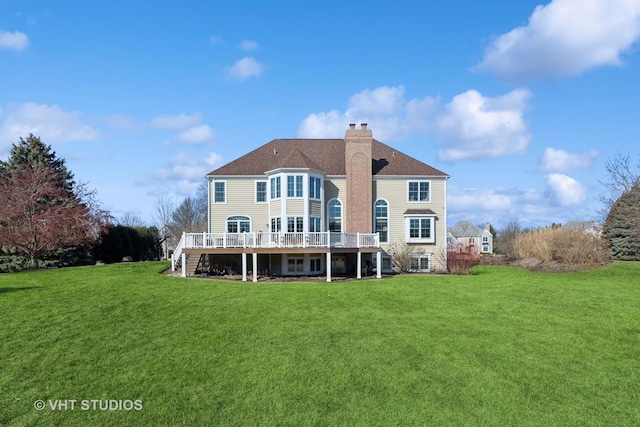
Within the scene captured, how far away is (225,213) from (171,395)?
18009 millimetres

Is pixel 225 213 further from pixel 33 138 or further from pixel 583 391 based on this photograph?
pixel 583 391

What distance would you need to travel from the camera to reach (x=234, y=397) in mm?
9117

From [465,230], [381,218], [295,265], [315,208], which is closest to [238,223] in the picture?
[295,265]

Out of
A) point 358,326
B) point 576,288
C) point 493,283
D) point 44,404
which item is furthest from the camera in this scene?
point 493,283

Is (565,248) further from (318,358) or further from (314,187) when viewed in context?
(318,358)

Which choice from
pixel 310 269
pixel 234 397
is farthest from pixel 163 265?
pixel 234 397

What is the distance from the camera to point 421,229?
2762 cm

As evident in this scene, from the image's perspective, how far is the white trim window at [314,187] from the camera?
83.0ft

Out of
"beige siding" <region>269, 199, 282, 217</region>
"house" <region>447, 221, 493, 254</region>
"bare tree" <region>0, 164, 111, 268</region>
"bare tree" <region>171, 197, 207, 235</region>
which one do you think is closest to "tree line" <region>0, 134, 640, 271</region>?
"bare tree" <region>0, 164, 111, 268</region>

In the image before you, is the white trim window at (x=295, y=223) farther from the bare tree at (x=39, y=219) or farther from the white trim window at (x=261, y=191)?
the bare tree at (x=39, y=219)

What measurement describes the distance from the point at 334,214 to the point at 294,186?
131 inches

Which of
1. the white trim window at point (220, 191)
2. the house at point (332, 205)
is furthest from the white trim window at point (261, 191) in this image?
the white trim window at point (220, 191)

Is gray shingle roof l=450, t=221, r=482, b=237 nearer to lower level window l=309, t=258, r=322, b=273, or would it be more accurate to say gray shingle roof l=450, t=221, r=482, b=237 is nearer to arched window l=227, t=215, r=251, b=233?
lower level window l=309, t=258, r=322, b=273

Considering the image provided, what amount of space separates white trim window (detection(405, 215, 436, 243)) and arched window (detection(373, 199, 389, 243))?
1185mm
